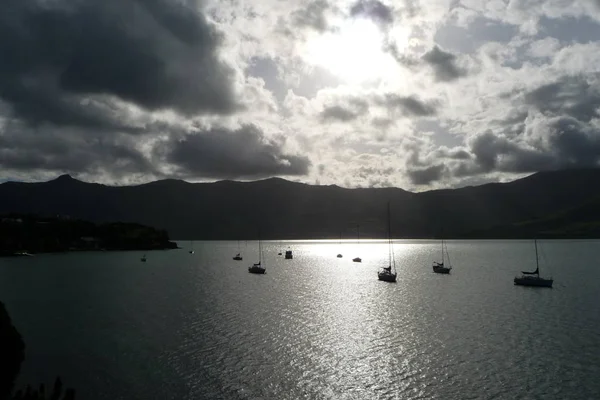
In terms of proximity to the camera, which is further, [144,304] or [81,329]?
[144,304]

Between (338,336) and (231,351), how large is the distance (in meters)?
15.8

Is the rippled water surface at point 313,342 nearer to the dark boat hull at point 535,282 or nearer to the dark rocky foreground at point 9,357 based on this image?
the dark rocky foreground at point 9,357

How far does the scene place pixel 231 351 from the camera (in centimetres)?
4953

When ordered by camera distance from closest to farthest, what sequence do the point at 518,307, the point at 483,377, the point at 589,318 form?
the point at 483,377
the point at 589,318
the point at 518,307

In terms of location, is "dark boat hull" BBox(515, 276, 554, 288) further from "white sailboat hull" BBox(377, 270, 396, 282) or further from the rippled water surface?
"white sailboat hull" BBox(377, 270, 396, 282)

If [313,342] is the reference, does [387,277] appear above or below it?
above

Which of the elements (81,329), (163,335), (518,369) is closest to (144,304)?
(81,329)

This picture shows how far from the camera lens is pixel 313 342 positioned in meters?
55.0

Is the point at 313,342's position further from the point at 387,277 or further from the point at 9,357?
the point at 387,277

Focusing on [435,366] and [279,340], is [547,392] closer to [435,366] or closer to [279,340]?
[435,366]

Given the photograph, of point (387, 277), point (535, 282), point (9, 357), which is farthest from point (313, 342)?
point (535, 282)

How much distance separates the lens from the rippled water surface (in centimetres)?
3891

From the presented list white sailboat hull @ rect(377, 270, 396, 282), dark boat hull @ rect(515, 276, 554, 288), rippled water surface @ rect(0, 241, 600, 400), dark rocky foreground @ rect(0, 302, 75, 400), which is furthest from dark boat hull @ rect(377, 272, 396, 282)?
dark rocky foreground @ rect(0, 302, 75, 400)

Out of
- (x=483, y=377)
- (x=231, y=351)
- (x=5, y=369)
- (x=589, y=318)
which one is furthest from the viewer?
(x=589, y=318)
